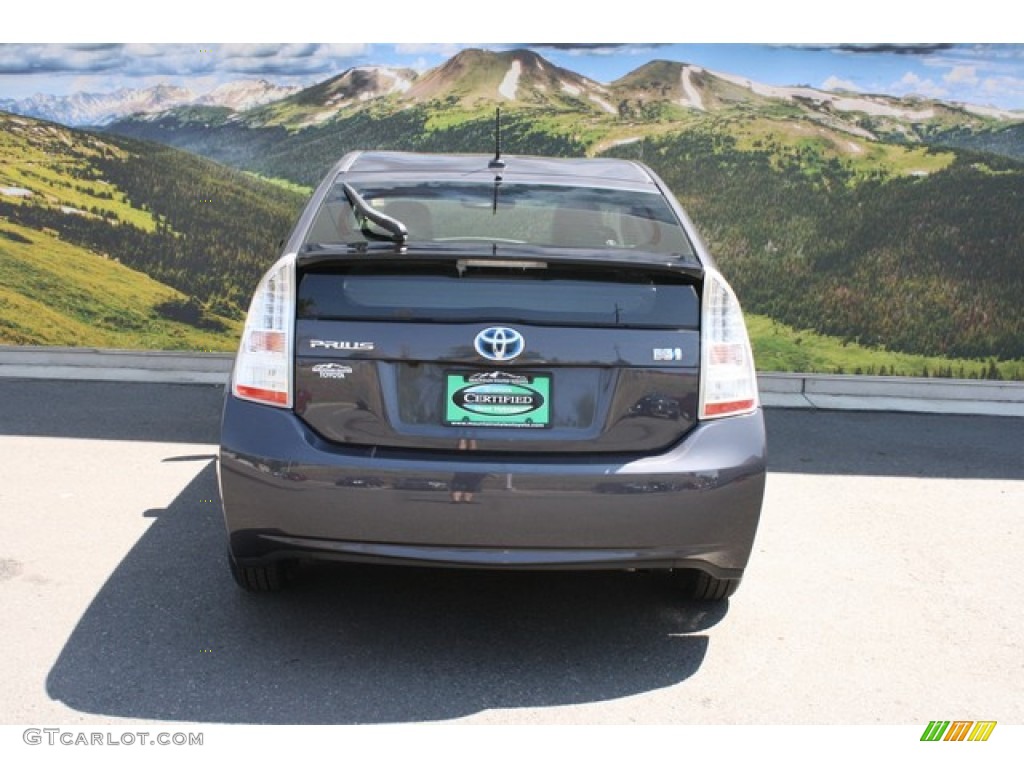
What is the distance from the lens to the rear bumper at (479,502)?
147 inches

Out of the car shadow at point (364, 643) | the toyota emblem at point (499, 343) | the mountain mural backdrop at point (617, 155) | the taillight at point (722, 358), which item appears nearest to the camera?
the car shadow at point (364, 643)

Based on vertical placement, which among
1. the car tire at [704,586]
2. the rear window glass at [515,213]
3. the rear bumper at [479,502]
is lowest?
the car tire at [704,586]

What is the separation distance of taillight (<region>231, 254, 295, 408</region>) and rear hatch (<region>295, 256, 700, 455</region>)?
4cm

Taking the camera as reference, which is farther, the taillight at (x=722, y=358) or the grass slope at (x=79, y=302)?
the grass slope at (x=79, y=302)

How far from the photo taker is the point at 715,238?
9742mm

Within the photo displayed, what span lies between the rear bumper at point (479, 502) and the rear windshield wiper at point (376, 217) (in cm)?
68

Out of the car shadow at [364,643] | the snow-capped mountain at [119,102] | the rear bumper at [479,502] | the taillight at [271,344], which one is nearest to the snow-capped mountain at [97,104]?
the snow-capped mountain at [119,102]

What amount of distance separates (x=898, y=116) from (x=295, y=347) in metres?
7.19

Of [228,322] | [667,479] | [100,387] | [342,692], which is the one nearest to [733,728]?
[667,479]

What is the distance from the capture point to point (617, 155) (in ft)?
33.0

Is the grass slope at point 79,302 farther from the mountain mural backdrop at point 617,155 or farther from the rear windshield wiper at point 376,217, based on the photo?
the rear windshield wiper at point 376,217

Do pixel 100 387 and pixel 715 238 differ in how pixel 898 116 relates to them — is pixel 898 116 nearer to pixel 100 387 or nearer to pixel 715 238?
pixel 715 238

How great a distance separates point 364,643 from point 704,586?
125cm

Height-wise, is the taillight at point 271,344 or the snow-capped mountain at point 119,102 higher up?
the snow-capped mountain at point 119,102
